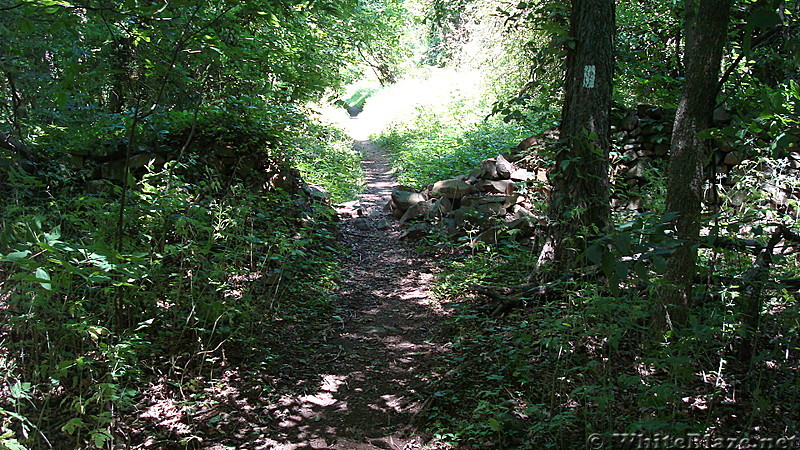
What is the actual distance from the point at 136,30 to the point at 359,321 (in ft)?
11.8

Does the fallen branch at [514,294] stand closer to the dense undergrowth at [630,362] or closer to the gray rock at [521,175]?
the dense undergrowth at [630,362]

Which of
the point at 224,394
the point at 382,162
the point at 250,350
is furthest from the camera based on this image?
the point at 382,162

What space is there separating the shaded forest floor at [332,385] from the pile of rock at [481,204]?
1.50 metres

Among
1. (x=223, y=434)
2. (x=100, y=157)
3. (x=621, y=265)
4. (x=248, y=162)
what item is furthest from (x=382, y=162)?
(x=621, y=265)

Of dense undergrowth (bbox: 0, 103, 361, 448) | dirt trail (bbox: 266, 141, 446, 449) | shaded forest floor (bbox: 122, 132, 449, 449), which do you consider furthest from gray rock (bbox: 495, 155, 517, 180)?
dense undergrowth (bbox: 0, 103, 361, 448)

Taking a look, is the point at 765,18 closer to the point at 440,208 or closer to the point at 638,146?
the point at 638,146

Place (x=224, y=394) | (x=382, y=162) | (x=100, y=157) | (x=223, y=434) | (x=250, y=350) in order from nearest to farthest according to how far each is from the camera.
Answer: (x=223, y=434) → (x=224, y=394) → (x=250, y=350) → (x=100, y=157) → (x=382, y=162)

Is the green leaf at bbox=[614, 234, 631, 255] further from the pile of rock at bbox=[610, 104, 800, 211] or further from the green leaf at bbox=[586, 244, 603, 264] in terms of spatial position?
the pile of rock at bbox=[610, 104, 800, 211]

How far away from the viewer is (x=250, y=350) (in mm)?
4398

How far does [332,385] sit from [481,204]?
176 inches

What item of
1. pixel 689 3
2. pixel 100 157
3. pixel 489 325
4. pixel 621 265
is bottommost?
pixel 489 325

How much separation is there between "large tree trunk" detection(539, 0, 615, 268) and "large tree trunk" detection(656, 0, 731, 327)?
116 centimetres

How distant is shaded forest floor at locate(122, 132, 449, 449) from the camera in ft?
11.4

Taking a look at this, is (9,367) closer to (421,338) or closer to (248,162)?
(421,338)
